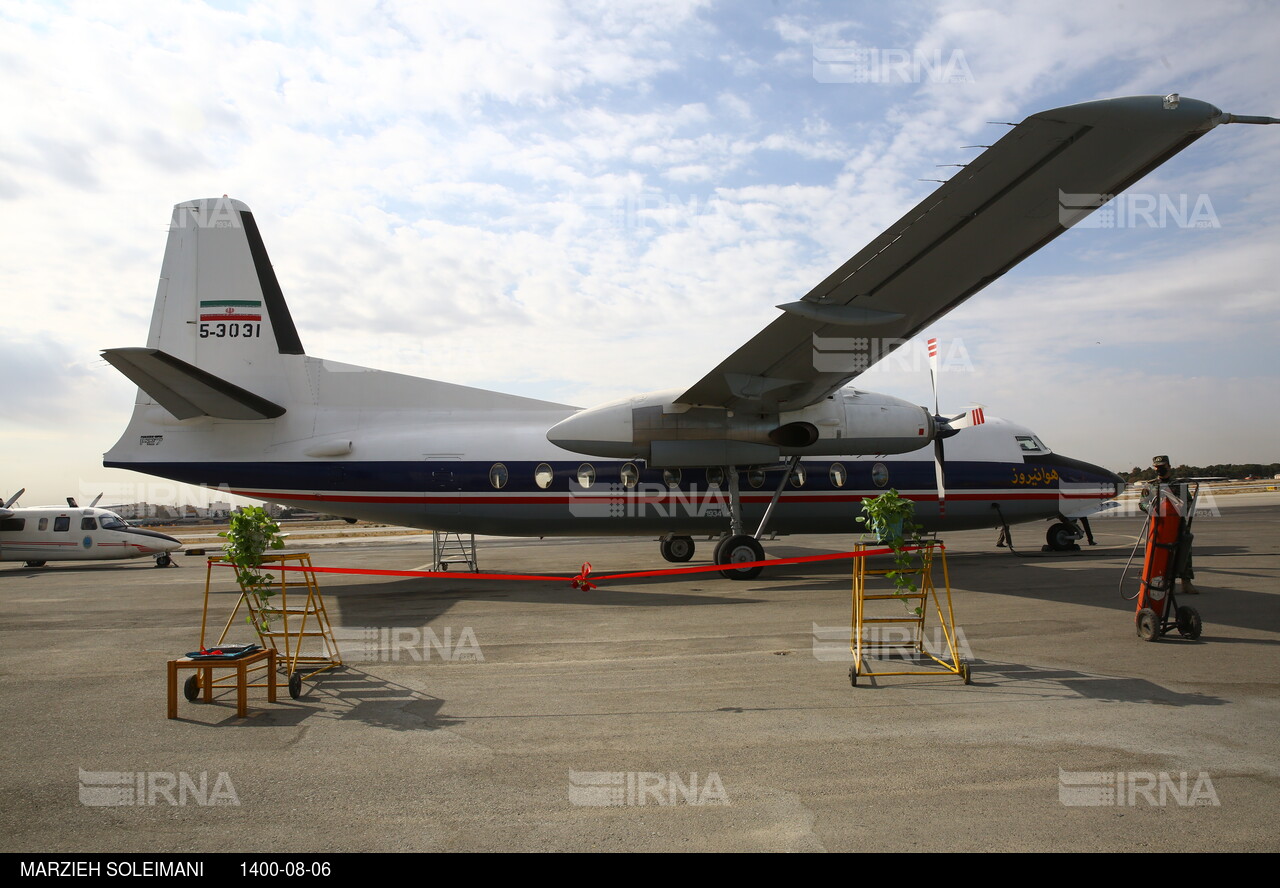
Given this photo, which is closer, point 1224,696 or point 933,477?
point 1224,696

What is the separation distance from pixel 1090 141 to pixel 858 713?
6937mm

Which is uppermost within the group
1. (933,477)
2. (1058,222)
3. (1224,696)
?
(1058,222)

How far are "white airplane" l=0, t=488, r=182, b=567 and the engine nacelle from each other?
18533 millimetres

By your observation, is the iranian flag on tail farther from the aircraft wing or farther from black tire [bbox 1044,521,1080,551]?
black tire [bbox 1044,521,1080,551]

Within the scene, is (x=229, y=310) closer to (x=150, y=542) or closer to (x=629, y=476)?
(x=629, y=476)

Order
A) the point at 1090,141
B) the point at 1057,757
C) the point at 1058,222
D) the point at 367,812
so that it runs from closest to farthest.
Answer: the point at 367,812 → the point at 1057,757 → the point at 1090,141 → the point at 1058,222

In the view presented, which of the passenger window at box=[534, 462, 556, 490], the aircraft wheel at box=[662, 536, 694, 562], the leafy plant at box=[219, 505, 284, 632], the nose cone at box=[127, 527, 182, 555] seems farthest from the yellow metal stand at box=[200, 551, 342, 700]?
the nose cone at box=[127, 527, 182, 555]

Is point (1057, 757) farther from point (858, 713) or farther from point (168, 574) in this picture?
point (168, 574)

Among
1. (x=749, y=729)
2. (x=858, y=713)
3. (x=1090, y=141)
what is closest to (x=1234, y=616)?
(x=1090, y=141)

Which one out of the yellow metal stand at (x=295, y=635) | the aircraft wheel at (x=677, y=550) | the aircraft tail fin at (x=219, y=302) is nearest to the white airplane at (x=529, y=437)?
the aircraft tail fin at (x=219, y=302)

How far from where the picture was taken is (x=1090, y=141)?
842 cm

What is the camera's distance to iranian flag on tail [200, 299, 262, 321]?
15.7m

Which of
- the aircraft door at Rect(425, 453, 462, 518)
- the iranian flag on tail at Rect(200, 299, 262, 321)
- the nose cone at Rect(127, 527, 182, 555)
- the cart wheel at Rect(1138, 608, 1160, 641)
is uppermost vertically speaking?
the iranian flag on tail at Rect(200, 299, 262, 321)

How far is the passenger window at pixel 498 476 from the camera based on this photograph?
1598 cm
